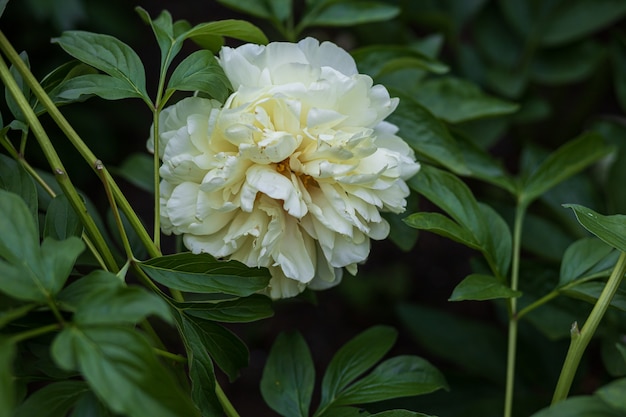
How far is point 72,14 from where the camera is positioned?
1.15 m

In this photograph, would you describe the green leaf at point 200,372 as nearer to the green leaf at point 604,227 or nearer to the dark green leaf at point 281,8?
the green leaf at point 604,227

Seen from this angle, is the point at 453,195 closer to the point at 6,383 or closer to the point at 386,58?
the point at 386,58

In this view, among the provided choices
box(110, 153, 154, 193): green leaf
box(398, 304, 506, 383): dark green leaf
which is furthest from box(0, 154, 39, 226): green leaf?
box(398, 304, 506, 383): dark green leaf

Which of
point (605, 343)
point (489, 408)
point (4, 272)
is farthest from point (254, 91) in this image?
point (489, 408)

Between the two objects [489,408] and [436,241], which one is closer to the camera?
[489,408]

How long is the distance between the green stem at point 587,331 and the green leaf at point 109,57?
45 cm

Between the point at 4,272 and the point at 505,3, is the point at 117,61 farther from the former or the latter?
the point at 505,3

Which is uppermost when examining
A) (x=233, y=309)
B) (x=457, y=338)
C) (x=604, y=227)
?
(x=604, y=227)

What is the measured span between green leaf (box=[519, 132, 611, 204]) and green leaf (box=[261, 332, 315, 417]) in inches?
13.1

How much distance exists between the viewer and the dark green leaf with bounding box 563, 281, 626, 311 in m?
0.64

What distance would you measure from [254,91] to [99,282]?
21 centimetres

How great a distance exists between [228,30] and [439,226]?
277 mm

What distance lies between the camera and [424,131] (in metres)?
0.76

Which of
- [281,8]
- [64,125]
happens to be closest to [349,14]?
[281,8]
